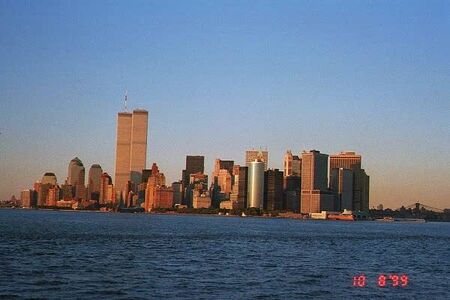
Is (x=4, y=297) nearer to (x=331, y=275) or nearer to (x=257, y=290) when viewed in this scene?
(x=257, y=290)

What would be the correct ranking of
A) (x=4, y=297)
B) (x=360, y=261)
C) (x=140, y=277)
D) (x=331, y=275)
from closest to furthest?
(x=4, y=297), (x=140, y=277), (x=331, y=275), (x=360, y=261)

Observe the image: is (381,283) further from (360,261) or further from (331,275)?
(360,261)

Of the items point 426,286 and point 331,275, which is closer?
point 426,286

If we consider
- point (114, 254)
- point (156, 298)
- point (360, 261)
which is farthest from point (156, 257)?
point (156, 298)

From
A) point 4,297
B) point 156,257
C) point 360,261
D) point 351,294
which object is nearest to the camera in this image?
point 4,297
